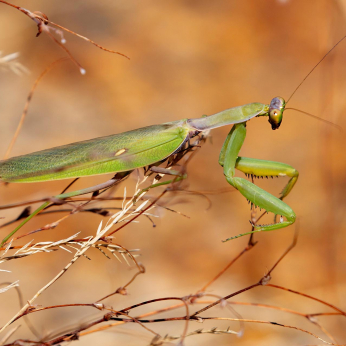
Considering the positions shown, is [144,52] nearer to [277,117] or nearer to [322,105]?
[322,105]

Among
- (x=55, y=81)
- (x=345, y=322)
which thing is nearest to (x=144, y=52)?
(x=55, y=81)

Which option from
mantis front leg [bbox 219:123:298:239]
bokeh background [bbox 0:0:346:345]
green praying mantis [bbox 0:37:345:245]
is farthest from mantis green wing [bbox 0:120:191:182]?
bokeh background [bbox 0:0:346:345]

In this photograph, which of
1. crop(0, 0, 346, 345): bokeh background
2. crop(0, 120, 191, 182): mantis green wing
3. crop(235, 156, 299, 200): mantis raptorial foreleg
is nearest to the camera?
crop(0, 120, 191, 182): mantis green wing

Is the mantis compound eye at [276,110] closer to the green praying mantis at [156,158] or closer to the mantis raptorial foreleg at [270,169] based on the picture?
the green praying mantis at [156,158]

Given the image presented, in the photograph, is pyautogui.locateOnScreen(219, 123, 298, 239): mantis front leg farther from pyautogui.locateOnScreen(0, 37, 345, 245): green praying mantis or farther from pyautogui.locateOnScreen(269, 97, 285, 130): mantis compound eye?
pyautogui.locateOnScreen(269, 97, 285, 130): mantis compound eye

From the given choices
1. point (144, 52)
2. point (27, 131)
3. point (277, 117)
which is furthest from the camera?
point (144, 52)

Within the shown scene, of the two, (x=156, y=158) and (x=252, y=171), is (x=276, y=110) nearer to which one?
(x=252, y=171)

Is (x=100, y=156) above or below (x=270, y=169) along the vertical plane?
below

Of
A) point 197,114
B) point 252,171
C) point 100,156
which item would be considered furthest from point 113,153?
point 197,114
